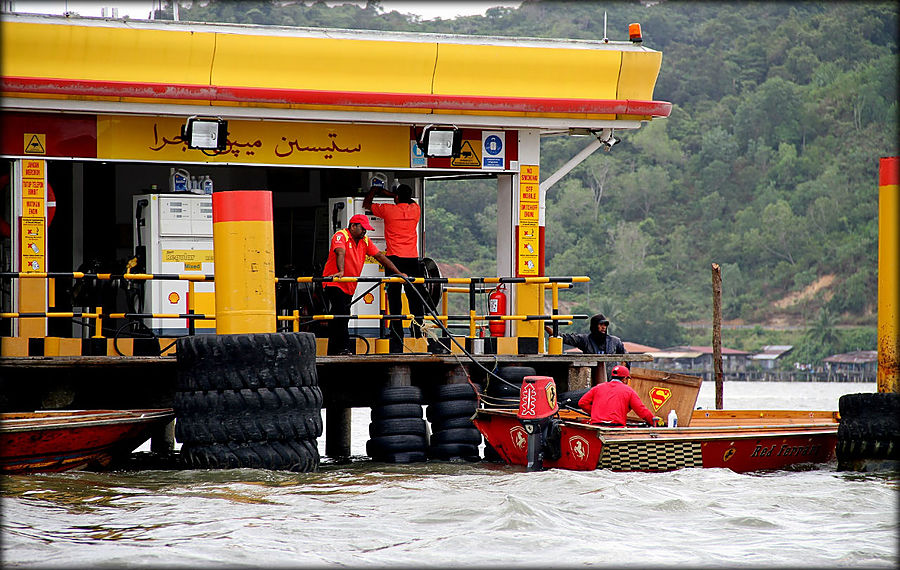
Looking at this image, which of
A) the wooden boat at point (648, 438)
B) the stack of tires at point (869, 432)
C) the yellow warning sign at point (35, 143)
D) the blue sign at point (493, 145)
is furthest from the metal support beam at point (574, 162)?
the yellow warning sign at point (35, 143)

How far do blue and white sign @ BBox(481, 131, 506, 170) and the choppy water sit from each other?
165 inches

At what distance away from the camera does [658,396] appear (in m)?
17.9

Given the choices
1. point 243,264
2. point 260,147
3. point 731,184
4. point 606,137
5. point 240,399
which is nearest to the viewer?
point 240,399

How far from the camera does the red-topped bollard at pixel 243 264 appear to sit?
50.4 ft

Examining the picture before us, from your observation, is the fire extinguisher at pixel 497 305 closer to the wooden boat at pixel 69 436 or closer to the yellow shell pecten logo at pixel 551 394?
the yellow shell pecten logo at pixel 551 394

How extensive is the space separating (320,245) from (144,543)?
29.2 ft

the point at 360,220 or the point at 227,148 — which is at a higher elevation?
the point at 227,148

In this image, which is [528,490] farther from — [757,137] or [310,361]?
[757,137]

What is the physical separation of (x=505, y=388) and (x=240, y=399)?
4012 mm

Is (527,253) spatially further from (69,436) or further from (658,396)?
(69,436)

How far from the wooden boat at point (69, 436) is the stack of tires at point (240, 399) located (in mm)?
747

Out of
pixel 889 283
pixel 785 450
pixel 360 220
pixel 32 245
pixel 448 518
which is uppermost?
pixel 360 220

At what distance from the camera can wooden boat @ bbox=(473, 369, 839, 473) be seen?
16.6 meters

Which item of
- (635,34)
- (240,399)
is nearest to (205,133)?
(240,399)
